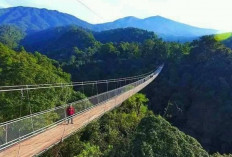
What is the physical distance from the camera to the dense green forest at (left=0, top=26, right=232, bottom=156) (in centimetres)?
1468

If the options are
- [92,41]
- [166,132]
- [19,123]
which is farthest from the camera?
[92,41]

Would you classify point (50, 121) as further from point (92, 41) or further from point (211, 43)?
point (92, 41)

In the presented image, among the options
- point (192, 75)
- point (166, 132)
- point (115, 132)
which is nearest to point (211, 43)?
point (192, 75)

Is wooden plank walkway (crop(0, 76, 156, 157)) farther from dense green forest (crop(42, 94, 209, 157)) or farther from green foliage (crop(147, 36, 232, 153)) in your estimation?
green foliage (crop(147, 36, 232, 153))

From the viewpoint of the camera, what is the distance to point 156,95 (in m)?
51.2

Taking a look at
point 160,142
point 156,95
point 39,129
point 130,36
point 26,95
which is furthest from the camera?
point 130,36

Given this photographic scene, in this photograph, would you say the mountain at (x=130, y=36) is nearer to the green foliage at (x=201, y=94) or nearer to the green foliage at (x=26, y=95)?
the green foliage at (x=201, y=94)

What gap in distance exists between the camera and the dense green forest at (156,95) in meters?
14.7

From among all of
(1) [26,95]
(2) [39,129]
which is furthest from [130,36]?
(2) [39,129]

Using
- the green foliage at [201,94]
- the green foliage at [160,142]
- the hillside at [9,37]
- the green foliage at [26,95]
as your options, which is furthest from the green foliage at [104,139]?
the hillside at [9,37]

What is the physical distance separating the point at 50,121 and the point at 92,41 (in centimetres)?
9828

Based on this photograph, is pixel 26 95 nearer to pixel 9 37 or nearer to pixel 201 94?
pixel 201 94

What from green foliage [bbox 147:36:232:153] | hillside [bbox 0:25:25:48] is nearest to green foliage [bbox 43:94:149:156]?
green foliage [bbox 147:36:232:153]

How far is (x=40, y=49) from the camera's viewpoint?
131875 millimetres
